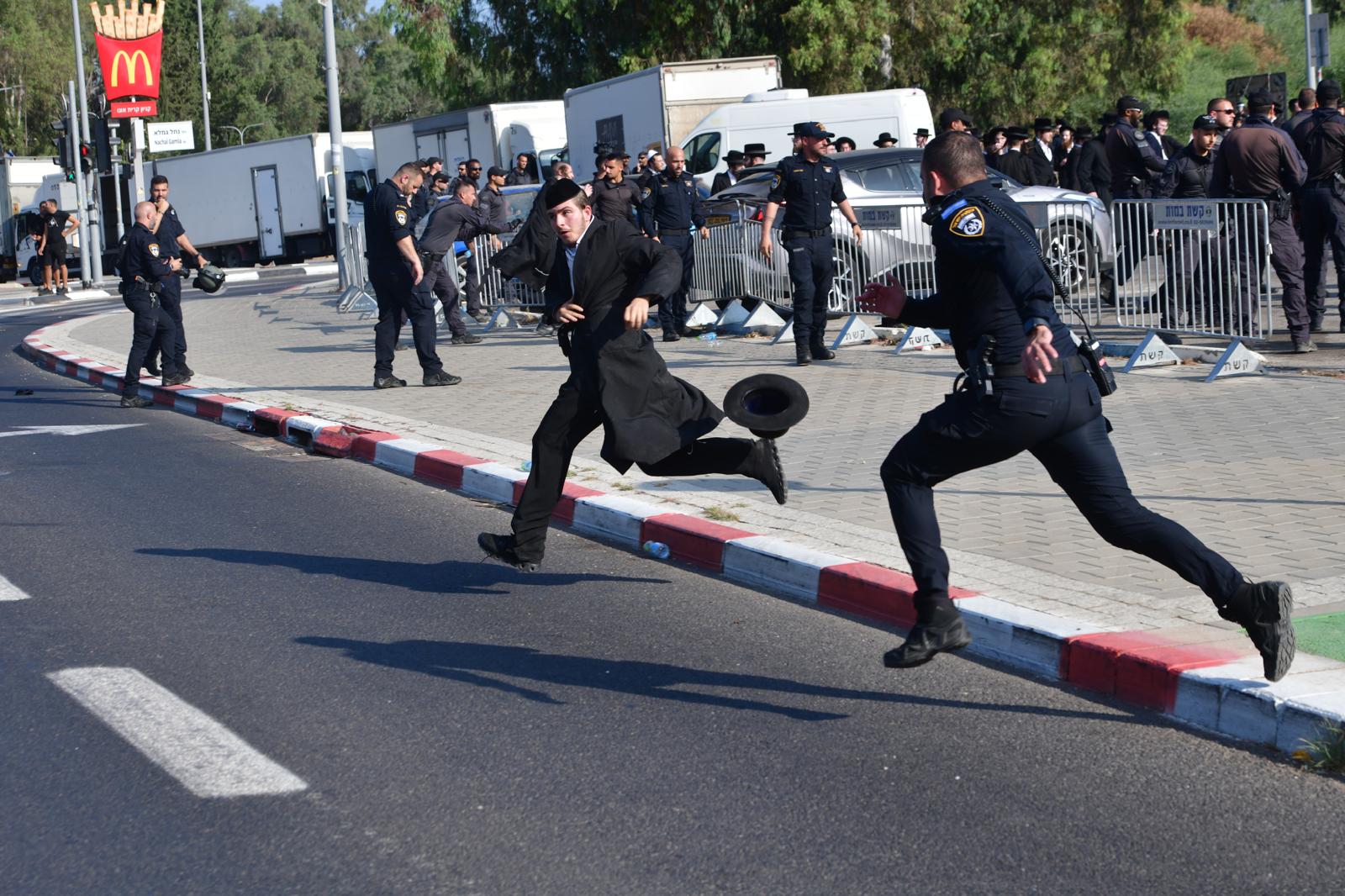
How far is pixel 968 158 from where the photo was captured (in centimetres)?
498

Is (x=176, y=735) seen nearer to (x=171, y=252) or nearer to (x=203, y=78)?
(x=171, y=252)

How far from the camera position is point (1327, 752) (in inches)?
172

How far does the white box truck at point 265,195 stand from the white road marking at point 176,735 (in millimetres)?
36776

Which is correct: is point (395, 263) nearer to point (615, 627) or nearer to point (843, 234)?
point (843, 234)

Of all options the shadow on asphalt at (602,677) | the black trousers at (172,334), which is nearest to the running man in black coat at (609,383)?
the shadow on asphalt at (602,677)

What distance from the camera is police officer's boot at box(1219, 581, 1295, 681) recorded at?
4637 millimetres

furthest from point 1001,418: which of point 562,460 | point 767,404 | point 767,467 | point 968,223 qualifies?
point 562,460

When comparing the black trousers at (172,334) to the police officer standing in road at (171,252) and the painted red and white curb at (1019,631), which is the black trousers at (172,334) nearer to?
the police officer standing in road at (171,252)

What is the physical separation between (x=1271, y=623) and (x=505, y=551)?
332 centimetres

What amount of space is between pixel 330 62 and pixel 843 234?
36.0 ft

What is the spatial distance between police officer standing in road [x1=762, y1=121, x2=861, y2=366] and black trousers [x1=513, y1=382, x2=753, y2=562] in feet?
19.8

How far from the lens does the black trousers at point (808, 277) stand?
13.0 m

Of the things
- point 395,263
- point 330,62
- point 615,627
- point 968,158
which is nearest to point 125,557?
point 615,627

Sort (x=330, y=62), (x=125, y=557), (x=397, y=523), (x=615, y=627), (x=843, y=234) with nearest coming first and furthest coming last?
(x=615, y=627), (x=125, y=557), (x=397, y=523), (x=843, y=234), (x=330, y=62)
